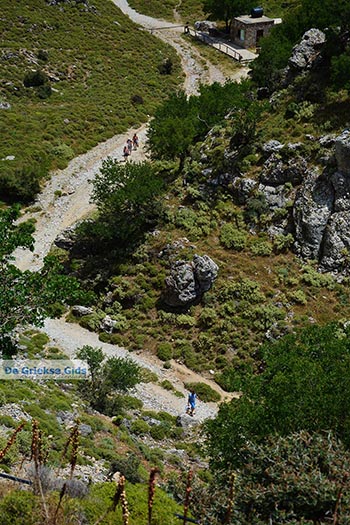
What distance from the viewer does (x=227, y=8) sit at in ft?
322

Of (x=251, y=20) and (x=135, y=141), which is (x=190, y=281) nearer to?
(x=135, y=141)

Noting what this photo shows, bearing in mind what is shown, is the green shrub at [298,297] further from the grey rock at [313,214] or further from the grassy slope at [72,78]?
the grassy slope at [72,78]

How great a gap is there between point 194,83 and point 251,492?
78.3m

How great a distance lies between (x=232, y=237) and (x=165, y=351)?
36.6 ft

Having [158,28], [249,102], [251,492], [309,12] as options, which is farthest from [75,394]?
[158,28]

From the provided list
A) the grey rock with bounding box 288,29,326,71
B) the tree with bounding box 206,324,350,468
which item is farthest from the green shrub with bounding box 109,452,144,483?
the grey rock with bounding box 288,29,326,71

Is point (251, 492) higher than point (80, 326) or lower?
higher

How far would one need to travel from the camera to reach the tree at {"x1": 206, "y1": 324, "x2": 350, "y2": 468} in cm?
1772

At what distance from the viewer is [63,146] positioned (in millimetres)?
64938

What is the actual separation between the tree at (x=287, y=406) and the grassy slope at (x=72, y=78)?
136ft

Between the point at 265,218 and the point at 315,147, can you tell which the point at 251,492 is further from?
the point at 315,147

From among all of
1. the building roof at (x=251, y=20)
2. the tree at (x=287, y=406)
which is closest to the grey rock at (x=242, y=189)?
the tree at (x=287, y=406)

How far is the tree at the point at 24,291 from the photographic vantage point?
66.9ft

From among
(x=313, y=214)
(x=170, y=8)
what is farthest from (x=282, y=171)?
(x=170, y=8)
